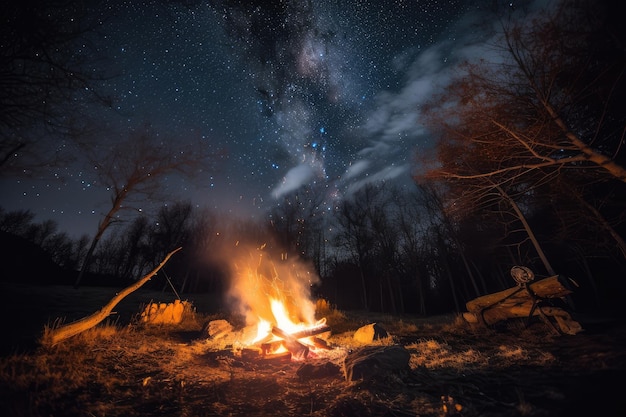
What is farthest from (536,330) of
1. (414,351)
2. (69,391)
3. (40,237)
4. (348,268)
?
(40,237)

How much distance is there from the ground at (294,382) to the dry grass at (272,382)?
19mm

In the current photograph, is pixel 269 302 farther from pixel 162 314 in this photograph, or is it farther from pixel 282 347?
pixel 162 314

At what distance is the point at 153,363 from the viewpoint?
578cm

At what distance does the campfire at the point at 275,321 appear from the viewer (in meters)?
7.42

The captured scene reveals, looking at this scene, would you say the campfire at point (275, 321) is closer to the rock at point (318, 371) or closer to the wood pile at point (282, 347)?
the wood pile at point (282, 347)

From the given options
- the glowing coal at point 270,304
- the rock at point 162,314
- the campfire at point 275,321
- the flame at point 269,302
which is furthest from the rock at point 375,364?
the rock at point 162,314

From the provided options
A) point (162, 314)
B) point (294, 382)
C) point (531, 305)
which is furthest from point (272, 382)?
point (531, 305)

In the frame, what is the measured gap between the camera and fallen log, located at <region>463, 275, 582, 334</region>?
8164 millimetres

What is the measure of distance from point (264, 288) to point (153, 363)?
19.4 ft

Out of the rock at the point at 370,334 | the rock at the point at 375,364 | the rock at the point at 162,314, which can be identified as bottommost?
the rock at the point at 375,364

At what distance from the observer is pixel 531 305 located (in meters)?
9.45

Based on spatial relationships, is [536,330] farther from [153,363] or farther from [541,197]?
[153,363]

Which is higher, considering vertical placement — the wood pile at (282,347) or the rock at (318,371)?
the wood pile at (282,347)

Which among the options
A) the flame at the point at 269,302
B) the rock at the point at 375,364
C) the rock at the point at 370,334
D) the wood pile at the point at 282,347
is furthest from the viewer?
the flame at the point at 269,302
